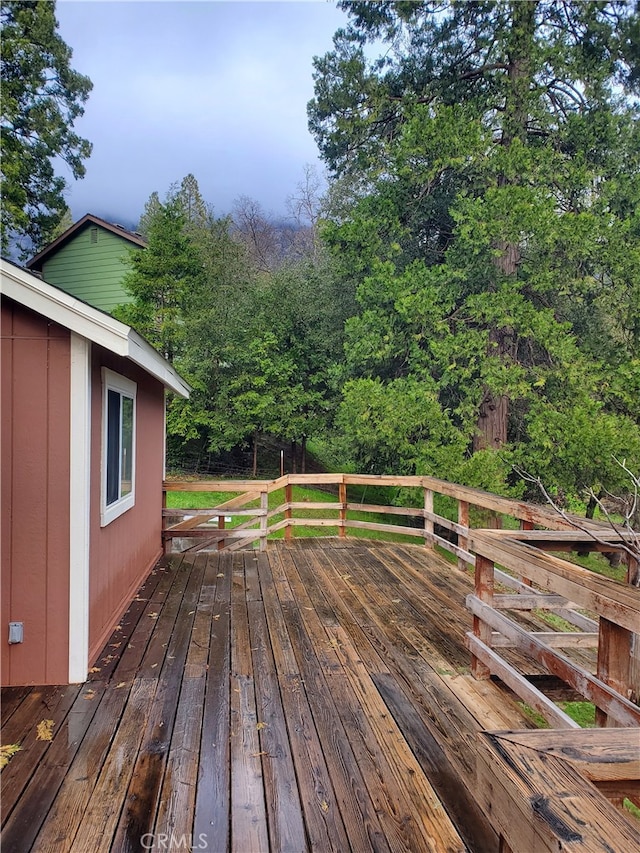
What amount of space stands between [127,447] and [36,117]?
11.1 m

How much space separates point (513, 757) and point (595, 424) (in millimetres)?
7307

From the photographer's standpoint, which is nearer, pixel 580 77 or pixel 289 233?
pixel 580 77

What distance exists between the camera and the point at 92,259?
13664mm

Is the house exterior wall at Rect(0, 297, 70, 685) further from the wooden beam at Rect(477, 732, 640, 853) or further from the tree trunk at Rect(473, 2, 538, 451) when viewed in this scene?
the tree trunk at Rect(473, 2, 538, 451)

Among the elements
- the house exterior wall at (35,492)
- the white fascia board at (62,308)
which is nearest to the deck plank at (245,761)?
the house exterior wall at (35,492)

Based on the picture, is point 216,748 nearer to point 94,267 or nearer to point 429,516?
point 429,516

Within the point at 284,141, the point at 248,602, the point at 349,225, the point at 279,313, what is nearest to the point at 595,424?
the point at 349,225

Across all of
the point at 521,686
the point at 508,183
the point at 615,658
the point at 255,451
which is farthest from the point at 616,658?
the point at 255,451

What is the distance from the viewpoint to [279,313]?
39.8ft

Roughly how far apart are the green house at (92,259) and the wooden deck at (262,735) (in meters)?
11.6

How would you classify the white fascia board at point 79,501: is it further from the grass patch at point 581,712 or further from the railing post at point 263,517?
the grass patch at point 581,712

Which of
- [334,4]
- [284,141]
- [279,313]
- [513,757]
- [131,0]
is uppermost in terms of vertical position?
[284,141]

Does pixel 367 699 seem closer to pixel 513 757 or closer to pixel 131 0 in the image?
pixel 513 757

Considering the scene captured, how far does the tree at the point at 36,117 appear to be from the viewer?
10273mm
